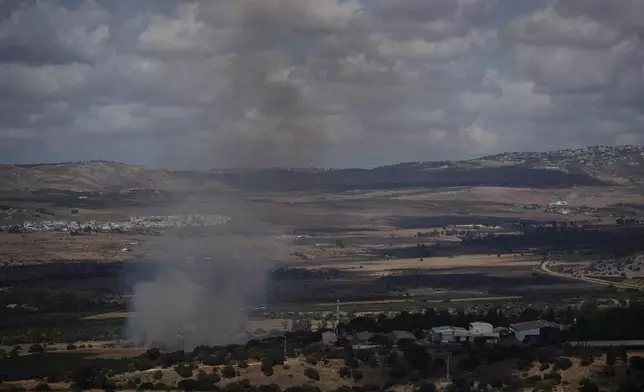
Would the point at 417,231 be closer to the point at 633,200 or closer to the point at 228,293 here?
the point at 633,200

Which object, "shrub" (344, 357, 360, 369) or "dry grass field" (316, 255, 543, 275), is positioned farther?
"dry grass field" (316, 255, 543, 275)

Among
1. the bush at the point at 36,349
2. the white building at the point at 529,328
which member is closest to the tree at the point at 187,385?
the white building at the point at 529,328

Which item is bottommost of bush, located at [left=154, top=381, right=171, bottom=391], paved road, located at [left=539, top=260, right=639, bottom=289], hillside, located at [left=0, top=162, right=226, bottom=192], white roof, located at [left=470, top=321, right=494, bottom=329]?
bush, located at [left=154, top=381, right=171, bottom=391]

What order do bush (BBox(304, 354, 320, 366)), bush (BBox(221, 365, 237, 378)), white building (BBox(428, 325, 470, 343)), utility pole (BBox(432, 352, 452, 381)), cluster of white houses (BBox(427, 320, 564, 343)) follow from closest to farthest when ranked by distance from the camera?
utility pole (BBox(432, 352, 452, 381))
bush (BBox(221, 365, 237, 378))
bush (BBox(304, 354, 320, 366))
white building (BBox(428, 325, 470, 343))
cluster of white houses (BBox(427, 320, 564, 343))

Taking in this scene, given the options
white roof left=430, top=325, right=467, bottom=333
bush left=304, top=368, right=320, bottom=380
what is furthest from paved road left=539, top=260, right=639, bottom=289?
bush left=304, top=368, right=320, bottom=380

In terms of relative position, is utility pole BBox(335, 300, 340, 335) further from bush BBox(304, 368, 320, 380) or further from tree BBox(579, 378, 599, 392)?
tree BBox(579, 378, 599, 392)

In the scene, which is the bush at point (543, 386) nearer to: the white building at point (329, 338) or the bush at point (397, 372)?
the bush at point (397, 372)

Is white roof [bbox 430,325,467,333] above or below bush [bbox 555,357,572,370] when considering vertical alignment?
below
